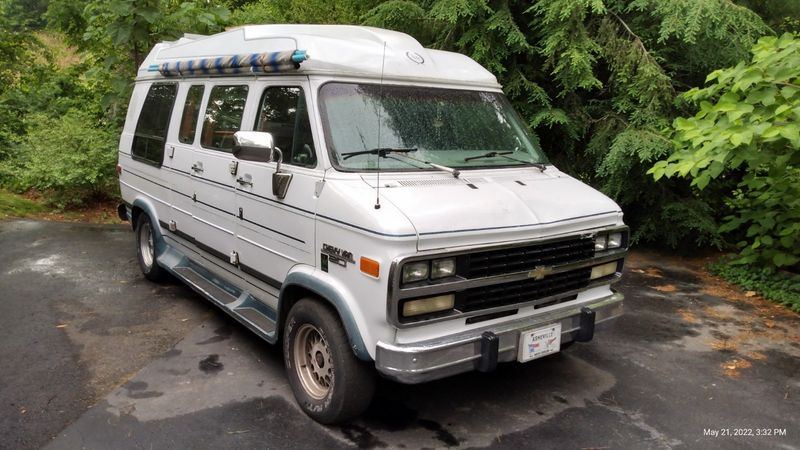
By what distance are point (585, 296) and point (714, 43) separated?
4.81 m

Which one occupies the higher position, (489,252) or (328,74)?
(328,74)

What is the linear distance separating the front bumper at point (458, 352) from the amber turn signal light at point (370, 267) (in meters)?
0.39

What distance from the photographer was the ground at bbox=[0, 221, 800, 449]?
3.69m

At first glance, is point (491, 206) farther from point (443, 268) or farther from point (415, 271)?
point (415, 271)

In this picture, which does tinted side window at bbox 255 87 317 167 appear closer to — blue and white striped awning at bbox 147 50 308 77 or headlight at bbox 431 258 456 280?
blue and white striped awning at bbox 147 50 308 77

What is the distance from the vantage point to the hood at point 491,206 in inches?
132

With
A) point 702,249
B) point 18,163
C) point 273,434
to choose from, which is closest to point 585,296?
point 273,434

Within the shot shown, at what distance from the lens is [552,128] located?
828 cm

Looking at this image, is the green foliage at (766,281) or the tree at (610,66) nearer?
the green foliage at (766,281)

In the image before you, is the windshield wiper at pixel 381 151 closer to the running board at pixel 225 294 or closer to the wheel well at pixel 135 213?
the running board at pixel 225 294

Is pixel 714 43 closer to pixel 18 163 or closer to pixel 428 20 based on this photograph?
pixel 428 20

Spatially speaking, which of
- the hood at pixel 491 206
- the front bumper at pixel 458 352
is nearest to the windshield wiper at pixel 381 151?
the hood at pixel 491 206

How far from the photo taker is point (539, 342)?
3.67 metres

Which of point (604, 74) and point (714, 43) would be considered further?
point (604, 74)
